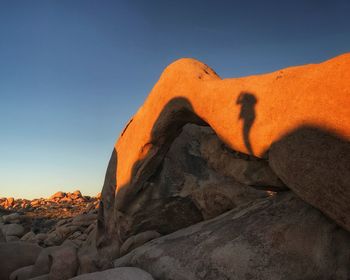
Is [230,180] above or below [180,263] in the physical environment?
above

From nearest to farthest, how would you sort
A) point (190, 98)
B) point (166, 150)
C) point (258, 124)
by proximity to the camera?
point (258, 124)
point (190, 98)
point (166, 150)

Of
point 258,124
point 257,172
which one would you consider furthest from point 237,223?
point 258,124

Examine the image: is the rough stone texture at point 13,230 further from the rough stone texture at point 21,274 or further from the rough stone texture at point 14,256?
the rough stone texture at point 21,274

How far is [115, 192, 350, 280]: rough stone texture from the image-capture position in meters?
4.90

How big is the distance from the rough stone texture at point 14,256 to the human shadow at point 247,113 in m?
7.13

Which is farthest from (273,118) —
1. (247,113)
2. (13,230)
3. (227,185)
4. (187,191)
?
(13,230)

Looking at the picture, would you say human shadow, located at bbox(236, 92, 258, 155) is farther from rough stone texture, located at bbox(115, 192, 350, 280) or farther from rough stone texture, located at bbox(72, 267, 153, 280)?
rough stone texture, located at bbox(72, 267, 153, 280)

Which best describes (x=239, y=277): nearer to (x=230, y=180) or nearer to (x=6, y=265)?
(x=230, y=180)

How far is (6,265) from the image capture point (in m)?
9.17

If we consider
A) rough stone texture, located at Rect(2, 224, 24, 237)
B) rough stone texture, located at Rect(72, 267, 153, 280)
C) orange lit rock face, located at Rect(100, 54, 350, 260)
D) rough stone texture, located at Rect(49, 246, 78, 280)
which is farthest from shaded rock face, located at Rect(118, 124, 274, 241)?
rough stone texture, located at Rect(2, 224, 24, 237)

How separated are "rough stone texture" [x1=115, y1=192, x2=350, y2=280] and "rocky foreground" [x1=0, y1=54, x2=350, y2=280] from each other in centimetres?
2

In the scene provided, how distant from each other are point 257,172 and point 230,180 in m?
1.41

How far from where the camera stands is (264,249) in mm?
5203

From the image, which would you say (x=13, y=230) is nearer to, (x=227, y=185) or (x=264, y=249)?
(x=227, y=185)
